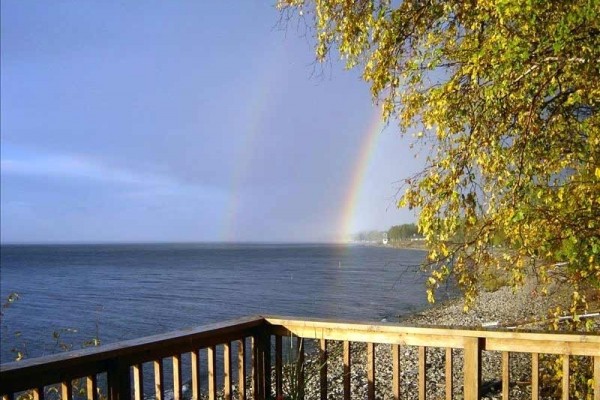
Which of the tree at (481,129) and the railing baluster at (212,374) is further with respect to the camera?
the tree at (481,129)

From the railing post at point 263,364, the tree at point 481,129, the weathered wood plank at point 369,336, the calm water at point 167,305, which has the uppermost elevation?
the tree at point 481,129

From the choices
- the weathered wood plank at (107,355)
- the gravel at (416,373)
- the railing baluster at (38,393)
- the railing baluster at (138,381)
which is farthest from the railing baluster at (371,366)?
the gravel at (416,373)

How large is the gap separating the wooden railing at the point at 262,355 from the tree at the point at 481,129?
110 centimetres

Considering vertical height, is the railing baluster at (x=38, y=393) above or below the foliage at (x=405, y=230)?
below

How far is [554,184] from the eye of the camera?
5.18m

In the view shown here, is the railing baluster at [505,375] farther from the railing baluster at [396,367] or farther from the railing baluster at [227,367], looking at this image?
the railing baluster at [227,367]

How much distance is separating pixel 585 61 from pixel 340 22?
2.01 m

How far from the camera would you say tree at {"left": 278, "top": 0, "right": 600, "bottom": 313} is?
13.9 feet

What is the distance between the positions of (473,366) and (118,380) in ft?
6.65

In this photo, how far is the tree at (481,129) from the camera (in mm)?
4242

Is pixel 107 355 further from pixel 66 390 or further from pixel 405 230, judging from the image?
pixel 405 230

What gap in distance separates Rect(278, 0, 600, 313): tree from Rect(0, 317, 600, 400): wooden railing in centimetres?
110

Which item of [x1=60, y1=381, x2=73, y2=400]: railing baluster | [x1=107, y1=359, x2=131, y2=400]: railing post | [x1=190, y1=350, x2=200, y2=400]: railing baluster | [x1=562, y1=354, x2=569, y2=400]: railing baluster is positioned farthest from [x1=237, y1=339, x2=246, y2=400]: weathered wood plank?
[x1=562, y1=354, x2=569, y2=400]: railing baluster

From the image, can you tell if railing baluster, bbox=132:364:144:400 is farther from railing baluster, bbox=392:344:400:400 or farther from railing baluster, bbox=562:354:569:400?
railing baluster, bbox=562:354:569:400
